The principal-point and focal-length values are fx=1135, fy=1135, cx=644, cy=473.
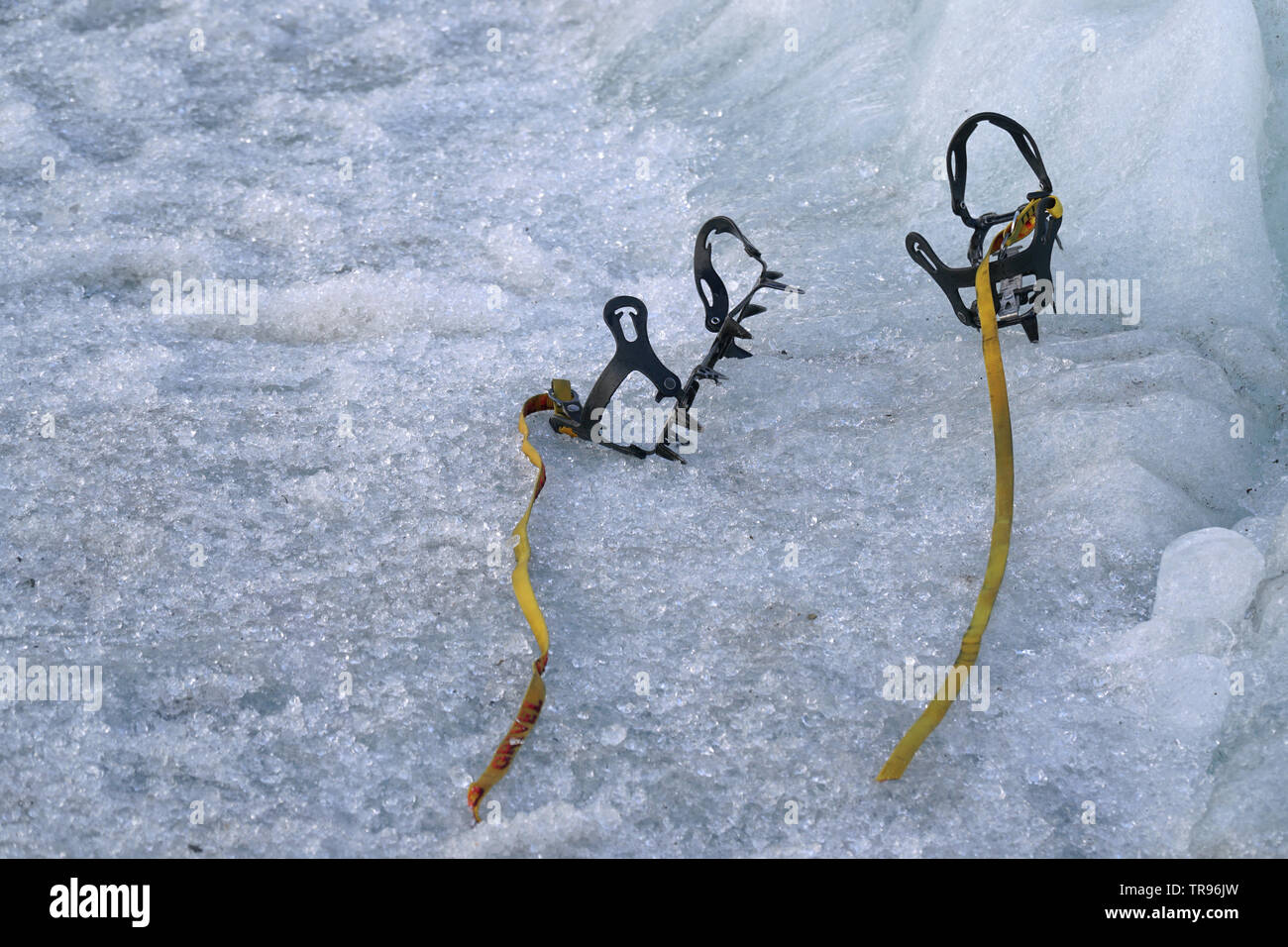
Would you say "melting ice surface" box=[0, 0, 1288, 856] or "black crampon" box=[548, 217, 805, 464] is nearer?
"melting ice surface" box=[0, 0, 1288, 856]

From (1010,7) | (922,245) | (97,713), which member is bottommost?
(97,713)

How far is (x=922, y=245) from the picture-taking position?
2.74 meters

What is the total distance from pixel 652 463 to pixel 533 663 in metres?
0.67

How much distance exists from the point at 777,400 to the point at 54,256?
220 cm

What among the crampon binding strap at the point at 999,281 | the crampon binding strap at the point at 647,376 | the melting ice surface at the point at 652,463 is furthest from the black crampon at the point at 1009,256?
the crampon binding strap at the point at 647,376

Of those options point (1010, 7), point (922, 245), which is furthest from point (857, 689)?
point (1010, 7)

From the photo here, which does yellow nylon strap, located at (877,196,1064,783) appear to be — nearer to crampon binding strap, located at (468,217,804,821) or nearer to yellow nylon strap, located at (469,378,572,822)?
crampon binding strap, located at (468,217,804,821)

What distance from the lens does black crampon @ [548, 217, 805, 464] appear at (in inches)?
98.8

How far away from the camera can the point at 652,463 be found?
2643 mm

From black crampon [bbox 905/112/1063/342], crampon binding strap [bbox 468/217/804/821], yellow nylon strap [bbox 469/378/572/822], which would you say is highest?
black crampon [bbox 905/112/1063/342]

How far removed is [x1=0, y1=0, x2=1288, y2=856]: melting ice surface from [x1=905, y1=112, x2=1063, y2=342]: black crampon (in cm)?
13

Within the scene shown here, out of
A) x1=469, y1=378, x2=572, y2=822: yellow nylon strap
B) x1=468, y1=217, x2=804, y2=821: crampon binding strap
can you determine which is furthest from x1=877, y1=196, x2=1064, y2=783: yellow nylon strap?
x1=469, y1=378, x2=572, y2=822: yellow nylon strap

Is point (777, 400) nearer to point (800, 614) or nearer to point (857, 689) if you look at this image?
point (800, 614)

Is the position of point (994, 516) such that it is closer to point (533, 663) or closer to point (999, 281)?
point (999, 281)
